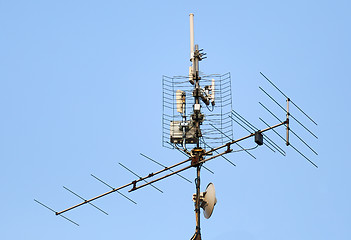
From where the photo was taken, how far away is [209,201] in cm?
3734

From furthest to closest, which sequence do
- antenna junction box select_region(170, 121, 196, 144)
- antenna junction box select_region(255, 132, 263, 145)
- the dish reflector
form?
antenna junction box select_region(170, 121, 196, 144), the dish reflector, antenna junction box select_region(255, 132, 263, 145)

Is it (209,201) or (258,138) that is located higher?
(258,138)

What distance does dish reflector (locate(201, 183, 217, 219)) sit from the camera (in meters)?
37.3

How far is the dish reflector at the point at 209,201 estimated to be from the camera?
37281 mm

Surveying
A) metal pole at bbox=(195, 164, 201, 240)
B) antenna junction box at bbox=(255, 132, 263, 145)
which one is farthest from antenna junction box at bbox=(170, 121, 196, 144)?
antenna junction box at bbox=(255, 132, 263, 145)

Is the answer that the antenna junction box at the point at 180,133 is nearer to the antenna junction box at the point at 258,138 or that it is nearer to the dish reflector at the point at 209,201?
the dish reflector at the point at 209,201

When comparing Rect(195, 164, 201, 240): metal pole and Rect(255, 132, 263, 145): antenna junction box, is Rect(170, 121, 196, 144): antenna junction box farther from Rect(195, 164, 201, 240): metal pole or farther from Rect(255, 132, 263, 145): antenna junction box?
Rect(255, 132, 263, 145): antenna junction box

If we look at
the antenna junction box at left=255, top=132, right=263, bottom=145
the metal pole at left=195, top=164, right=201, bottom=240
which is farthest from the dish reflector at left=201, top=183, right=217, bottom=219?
the antenna junction box at left=255, top=132, right=263, bottom=145

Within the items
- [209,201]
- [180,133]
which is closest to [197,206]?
[209,201]

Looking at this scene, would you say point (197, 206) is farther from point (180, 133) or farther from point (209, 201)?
point (180, 133)

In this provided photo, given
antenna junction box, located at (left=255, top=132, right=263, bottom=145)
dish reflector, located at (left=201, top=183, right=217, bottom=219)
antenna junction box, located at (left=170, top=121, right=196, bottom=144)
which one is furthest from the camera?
antenna junction box, located at (left=170, top=121, right=196, bottom=144)

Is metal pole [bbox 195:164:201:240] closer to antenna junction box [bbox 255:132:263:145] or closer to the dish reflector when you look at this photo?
the dish reflector

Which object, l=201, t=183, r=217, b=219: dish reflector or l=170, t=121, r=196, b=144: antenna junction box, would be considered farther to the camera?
l=170, t=121, r=196, b=144: antenna junction box

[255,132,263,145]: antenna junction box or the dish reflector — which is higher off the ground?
[255,132,263,145]: antenna junction box
